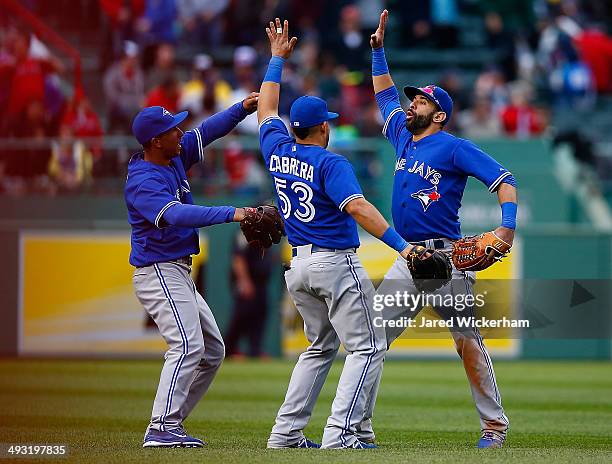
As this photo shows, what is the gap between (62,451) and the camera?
7395 mm

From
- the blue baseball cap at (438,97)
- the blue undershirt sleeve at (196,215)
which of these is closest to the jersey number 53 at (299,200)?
the blue undershirt sleeve at (196,215)

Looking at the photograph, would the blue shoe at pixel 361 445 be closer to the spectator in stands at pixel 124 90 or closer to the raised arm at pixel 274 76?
the raised arm at pixel 274 76

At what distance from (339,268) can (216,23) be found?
14294 mm

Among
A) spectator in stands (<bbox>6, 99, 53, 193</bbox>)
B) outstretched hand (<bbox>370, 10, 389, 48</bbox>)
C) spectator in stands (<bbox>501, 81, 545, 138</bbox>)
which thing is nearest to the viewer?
outstretched hand (<bbox>370, 10, 389, 48</bbox>)

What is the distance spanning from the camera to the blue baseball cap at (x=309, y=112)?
758 cm

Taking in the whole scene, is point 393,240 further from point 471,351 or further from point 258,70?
point 258,70

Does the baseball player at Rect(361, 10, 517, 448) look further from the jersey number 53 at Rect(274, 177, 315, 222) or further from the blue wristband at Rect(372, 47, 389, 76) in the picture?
the jersey number 53 at Rect(274, 177, 315, 222)

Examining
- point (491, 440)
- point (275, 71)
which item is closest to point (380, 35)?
point (275, 71)

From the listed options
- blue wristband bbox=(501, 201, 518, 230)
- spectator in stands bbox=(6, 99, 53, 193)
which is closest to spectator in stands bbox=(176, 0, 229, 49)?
spectator in stands bbox=(6, 99, 53, 193)

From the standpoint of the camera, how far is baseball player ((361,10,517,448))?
313 inches

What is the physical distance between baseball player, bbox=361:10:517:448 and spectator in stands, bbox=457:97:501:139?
10508 millimetres

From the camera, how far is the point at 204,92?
733 inches

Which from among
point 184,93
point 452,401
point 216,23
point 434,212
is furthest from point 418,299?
point 216,23

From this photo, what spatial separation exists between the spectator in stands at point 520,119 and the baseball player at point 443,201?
1098cm
